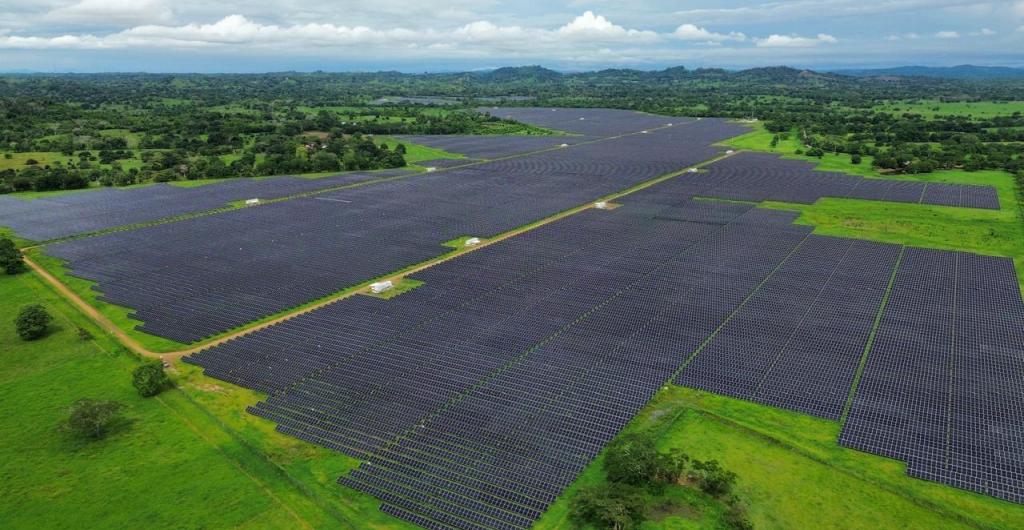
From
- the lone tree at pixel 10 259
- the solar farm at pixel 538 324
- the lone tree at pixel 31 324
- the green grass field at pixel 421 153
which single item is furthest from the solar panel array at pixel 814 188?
the lone tree at pixel 10 259

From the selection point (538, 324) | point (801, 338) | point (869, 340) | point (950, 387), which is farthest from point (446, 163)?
point (950, 387)

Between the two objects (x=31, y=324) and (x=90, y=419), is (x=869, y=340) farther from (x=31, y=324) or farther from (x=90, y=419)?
(x=31, y=324)

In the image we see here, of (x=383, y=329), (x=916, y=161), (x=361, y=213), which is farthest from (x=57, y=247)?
(x=916, y=161)

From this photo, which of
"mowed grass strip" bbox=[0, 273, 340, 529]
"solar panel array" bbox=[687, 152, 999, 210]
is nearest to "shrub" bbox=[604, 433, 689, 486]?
"mowed grass strip" bbox=[0, 273, 340, 529]

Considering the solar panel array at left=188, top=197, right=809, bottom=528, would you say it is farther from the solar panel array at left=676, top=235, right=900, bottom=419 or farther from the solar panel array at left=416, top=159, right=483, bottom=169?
the solar panel array at left=416, top=159, right=483, bottom=169

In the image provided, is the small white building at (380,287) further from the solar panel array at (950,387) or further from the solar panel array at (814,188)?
the solar panel array at (814,188)

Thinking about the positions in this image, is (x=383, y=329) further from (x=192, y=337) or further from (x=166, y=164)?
(x=166, y=164)

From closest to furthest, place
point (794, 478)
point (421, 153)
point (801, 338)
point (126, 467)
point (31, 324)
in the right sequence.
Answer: point (794, 478), point (126, 467), point (801, 338), point (31, 324), point (421, 153)

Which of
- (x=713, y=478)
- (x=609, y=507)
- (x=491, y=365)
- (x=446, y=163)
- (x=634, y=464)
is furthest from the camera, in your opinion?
(x=446, y=163)
